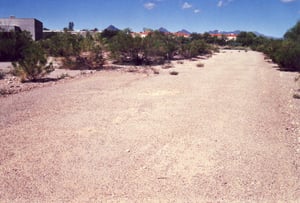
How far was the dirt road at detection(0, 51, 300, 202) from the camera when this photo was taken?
6.17 meters

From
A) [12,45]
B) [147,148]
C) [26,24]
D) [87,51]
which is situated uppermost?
[26,24]

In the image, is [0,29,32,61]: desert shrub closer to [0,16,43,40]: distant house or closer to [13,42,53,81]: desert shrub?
[13,42,53,81]: desert shrub

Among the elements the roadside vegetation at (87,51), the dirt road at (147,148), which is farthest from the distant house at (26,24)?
the dirt road at (147,148)

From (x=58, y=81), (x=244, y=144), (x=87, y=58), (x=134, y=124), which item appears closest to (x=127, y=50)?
(x=87, y=58)

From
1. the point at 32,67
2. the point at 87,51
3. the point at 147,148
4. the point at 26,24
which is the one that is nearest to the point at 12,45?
the point at 87,51

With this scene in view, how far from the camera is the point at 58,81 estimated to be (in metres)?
20.2

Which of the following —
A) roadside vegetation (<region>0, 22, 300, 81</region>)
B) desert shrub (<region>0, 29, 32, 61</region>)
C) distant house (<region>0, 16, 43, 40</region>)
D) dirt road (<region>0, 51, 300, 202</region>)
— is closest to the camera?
dirt road (<region>0, 51, 300, 202</region>)

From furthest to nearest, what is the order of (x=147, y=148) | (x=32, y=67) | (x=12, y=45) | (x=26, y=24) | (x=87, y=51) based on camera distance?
1. (x=26, y=24)
2. (x=12, y=45)
3. (x=87, y=51)
4. (x=32, y=67)
5. (x=147, y=148)

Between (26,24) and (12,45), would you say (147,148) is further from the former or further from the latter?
(26,24)

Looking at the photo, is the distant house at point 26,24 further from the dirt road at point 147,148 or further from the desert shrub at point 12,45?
the dirt road at point 147,148

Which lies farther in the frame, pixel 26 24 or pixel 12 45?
pixel 26 24

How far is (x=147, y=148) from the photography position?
8445 mm

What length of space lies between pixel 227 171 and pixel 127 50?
28.5m

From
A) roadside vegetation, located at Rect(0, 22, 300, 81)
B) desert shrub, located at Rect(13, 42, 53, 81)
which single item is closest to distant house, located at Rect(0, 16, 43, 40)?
roadside vegetation, located at Rect(0, 22, 300, 81)
